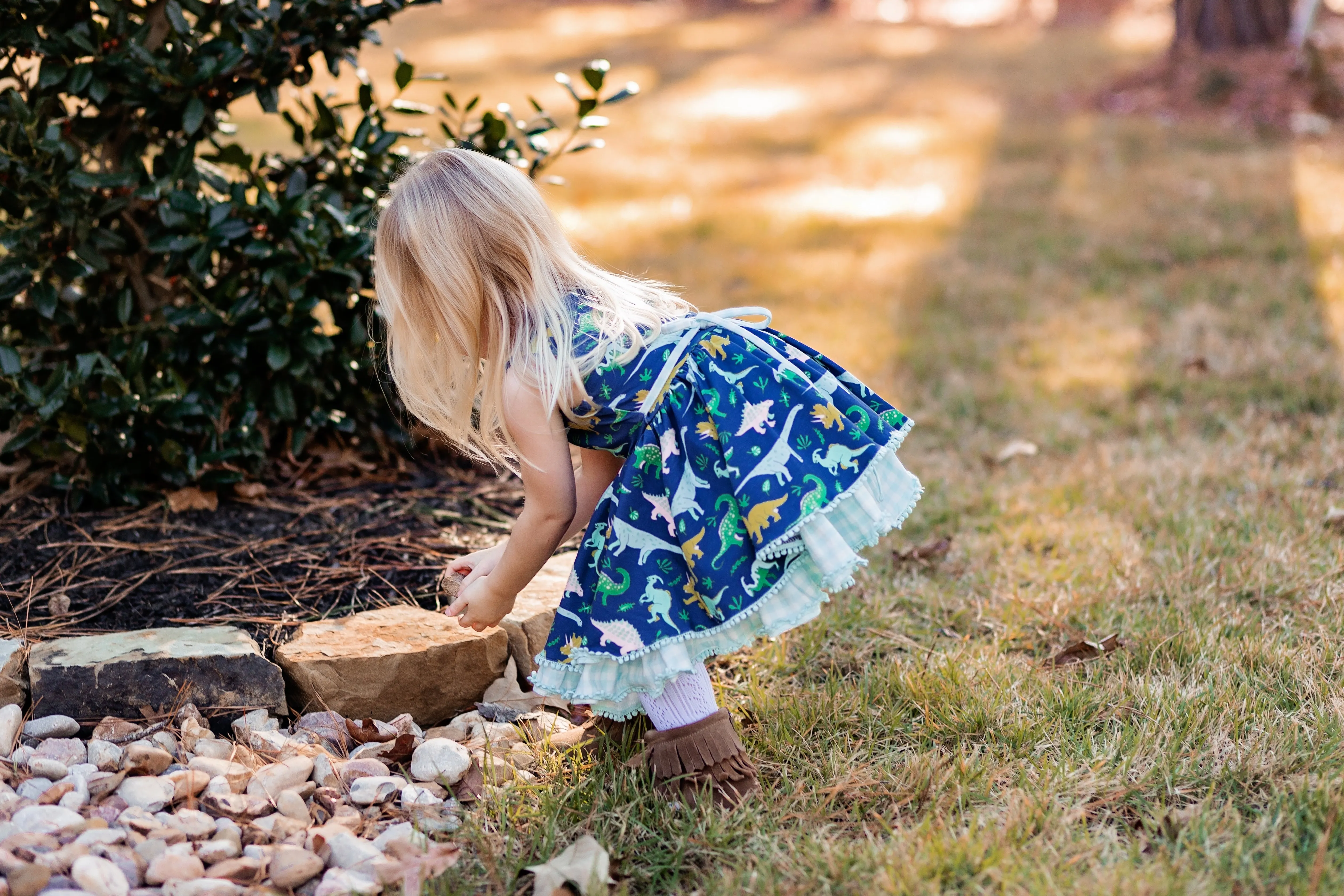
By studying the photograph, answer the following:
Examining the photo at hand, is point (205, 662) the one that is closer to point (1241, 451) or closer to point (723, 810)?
point (723, 810)

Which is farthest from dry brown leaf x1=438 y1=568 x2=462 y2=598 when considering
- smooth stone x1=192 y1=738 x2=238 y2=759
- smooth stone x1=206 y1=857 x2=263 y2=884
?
smooth stone x1=206 y1=857 x2=263 y2=884

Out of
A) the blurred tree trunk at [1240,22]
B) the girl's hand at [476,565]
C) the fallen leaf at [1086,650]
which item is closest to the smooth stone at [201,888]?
the girl's hand at [476,565]

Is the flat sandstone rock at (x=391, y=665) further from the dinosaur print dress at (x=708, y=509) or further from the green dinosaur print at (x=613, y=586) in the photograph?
the green dinosaur print at (x=613, y=586)

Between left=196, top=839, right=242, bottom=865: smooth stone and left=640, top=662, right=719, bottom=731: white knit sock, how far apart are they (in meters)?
0.78

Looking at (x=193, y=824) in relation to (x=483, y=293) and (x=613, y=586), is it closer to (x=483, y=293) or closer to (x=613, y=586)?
(x=613, y=586)

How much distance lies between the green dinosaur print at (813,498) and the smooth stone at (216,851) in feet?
3.81

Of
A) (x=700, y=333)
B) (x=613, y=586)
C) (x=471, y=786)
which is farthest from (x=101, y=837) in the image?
(x=700, y=333)

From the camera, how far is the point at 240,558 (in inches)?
113

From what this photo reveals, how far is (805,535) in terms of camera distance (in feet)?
6.80

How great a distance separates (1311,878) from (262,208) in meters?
2.76

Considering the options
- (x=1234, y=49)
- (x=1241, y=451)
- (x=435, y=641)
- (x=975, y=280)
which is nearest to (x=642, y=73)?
(x=1234, y=49)

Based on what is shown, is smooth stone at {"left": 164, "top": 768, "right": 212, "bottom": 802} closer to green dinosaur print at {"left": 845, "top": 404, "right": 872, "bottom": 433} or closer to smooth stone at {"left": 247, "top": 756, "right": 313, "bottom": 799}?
smooth stone at {"left": 247, "top": 756, "right": 313, "bottom": 799}

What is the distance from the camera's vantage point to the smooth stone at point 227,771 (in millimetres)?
2145

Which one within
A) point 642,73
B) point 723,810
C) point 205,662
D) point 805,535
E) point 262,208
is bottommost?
point 642,73
